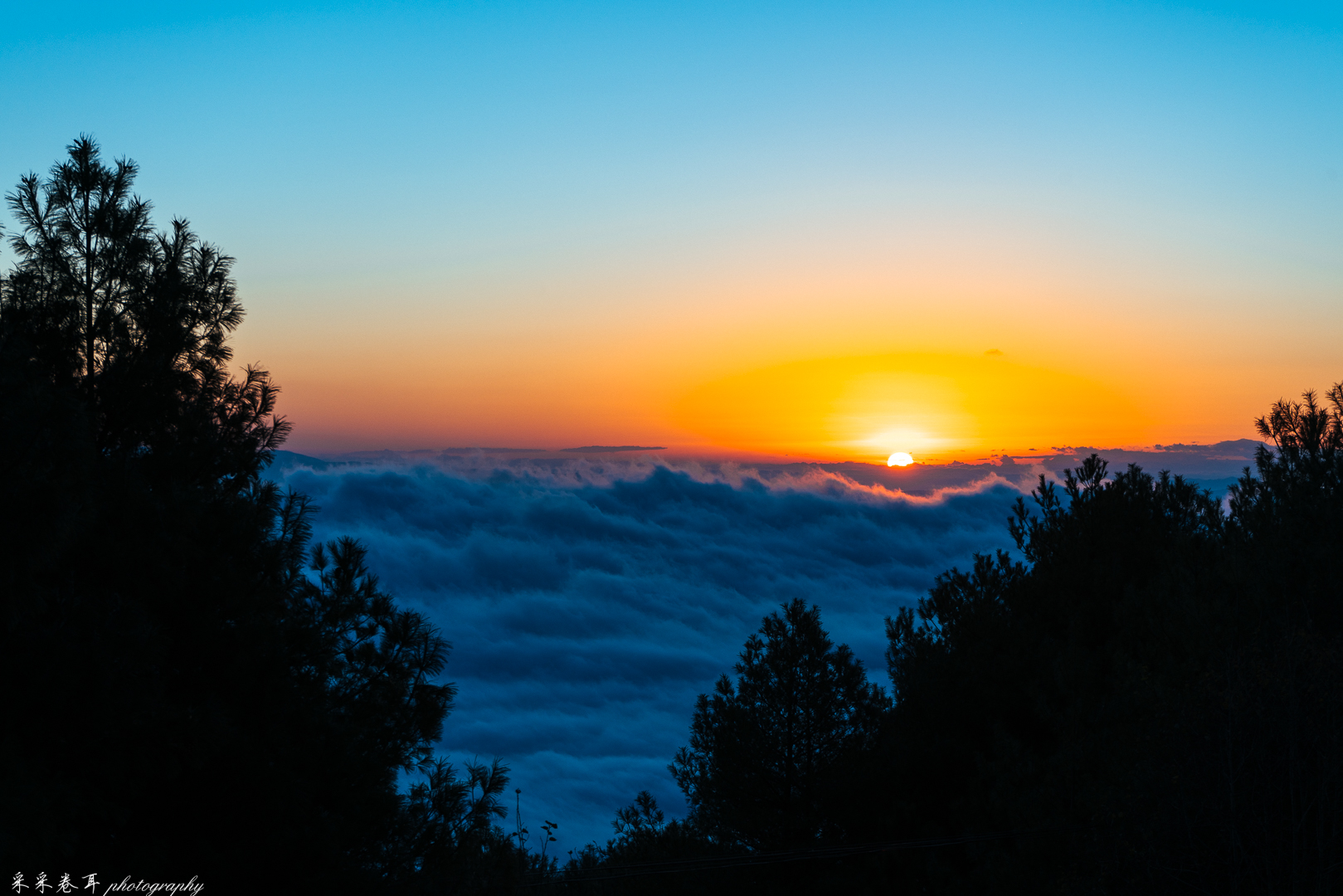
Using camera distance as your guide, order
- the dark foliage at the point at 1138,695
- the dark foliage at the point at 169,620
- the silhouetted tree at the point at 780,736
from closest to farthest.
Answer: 1. the dark foliage at the point at 169,620
2. the dark foliage at the point at 1138,695
3. the silhouetted tree at the point at 780,736

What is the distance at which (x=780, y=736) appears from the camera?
18172mm

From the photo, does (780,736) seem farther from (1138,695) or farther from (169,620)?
(169,620)

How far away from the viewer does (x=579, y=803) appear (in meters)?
139

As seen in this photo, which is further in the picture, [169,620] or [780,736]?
[780,736]

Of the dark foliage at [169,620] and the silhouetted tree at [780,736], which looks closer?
the dark foliage at [169,620]

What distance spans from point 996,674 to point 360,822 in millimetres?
12894

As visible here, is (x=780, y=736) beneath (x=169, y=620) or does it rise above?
beneath

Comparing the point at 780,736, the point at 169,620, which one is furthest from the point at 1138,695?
the point at 169,620

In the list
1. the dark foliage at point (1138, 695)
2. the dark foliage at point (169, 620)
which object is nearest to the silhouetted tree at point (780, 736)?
the dark foliage at point (1138, 695)

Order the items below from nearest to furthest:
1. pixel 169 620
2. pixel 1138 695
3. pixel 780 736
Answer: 1. pixel 169 620
2. pixel 1138 695
3. pixel 780 736

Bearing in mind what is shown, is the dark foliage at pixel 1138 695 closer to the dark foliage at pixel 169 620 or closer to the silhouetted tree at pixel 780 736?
the silhouetted tree at pixel 780 736

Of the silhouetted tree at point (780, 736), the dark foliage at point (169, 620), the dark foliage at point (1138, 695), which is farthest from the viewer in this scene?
the silhouetted tree at point (780, 736)

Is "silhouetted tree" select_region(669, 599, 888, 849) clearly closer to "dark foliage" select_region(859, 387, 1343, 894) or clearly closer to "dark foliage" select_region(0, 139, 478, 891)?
"dark foliage" select_region(859, 387, 1343, 894)

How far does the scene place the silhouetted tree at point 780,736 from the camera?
17.4 m
